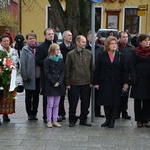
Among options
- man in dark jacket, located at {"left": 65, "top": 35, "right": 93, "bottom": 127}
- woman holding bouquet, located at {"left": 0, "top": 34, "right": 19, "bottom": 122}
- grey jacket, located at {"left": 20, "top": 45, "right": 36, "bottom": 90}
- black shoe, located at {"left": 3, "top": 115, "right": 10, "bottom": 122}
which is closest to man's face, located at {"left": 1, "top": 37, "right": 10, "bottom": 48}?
woman holding bouquet, located at {"left": 0, "top": 34, "right": 19, "bottom": 122}

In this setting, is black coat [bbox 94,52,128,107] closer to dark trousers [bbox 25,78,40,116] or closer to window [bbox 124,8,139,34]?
dark trousers [bbox 25,78,40,116]

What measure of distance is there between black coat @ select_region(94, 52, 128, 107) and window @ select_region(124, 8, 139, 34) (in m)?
24.6

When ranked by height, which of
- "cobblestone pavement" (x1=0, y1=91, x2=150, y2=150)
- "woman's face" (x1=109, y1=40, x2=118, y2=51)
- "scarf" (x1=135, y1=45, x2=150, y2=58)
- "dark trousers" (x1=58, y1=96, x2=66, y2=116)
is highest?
"woman's face" (x1=109, y1=40, x2=118, y2=51)

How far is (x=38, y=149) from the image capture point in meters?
5.70

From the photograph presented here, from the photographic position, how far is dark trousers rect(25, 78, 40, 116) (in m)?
7.59

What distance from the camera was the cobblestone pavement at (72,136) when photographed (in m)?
5.85

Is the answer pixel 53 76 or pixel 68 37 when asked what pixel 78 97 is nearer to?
pixel 53 76

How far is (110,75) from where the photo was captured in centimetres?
693

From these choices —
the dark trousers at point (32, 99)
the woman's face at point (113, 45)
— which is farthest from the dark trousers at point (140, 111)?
the dark trousers at point (32, 99)

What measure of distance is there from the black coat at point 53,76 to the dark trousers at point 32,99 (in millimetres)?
666

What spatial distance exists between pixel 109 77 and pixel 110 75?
0.15ft

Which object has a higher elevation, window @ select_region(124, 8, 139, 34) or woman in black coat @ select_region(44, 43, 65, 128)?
window @ select_region(124, 8, 139, 34)

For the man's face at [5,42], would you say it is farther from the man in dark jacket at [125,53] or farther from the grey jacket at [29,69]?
the man in dark jacket at [125,53]

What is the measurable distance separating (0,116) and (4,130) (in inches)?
49.8
